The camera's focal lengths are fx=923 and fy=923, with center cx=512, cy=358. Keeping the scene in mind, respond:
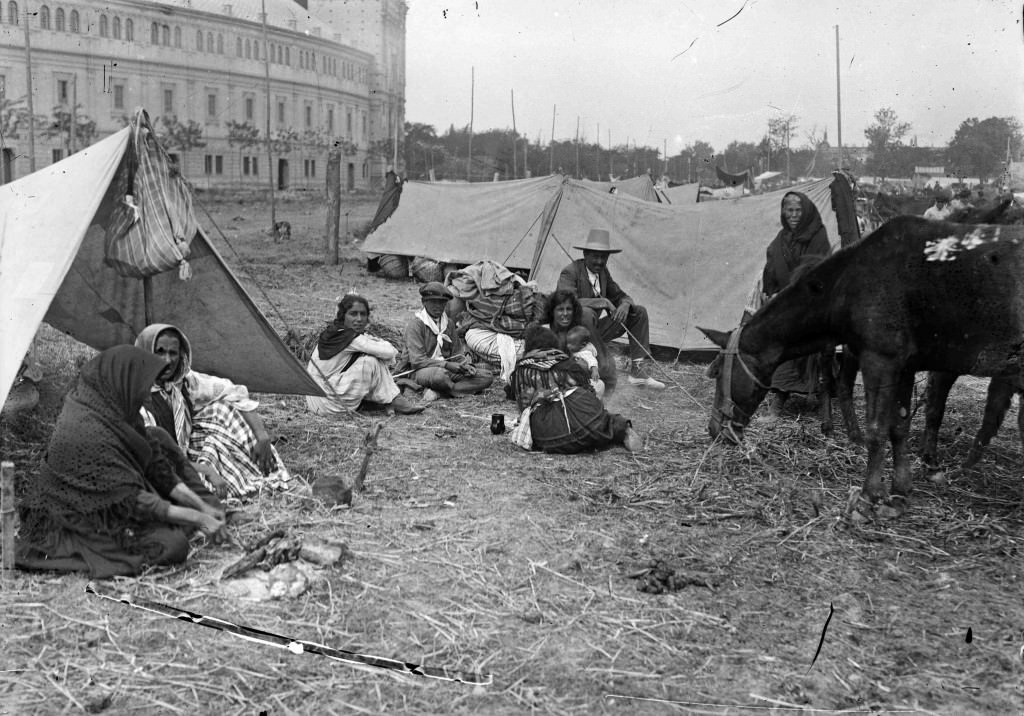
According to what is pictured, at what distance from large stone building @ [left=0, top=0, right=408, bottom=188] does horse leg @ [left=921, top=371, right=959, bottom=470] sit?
65.8ft

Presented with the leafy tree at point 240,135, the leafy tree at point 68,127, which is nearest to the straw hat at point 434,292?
the leafy tree at point 68,127

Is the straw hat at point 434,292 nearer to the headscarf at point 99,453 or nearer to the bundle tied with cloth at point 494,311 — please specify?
the bundle tied with cloth at point 494,311

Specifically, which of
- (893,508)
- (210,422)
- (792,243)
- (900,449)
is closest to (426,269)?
(792,243)

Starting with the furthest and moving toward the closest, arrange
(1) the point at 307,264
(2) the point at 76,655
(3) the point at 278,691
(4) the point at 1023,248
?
(1) the point at 307,264
(4) the point at 1023,248
(2) the point at 76,655
(3) the point at 278,691

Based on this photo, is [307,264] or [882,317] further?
[307,264]

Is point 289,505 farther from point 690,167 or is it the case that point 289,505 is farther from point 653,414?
point 690,167

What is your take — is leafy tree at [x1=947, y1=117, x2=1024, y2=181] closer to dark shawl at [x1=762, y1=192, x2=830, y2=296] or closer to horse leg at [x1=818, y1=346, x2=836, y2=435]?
dark shawl at [x1=762, y1=192, x2=830, y2=296]

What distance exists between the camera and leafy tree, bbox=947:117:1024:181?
13.2 meters

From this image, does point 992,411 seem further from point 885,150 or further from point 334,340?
point 885,150

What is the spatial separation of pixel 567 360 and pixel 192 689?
3.84 m

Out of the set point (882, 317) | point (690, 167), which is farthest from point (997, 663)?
point (690, 167)

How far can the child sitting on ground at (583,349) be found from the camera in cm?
728

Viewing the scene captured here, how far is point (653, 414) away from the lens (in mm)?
7418

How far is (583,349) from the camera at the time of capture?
291 inches
